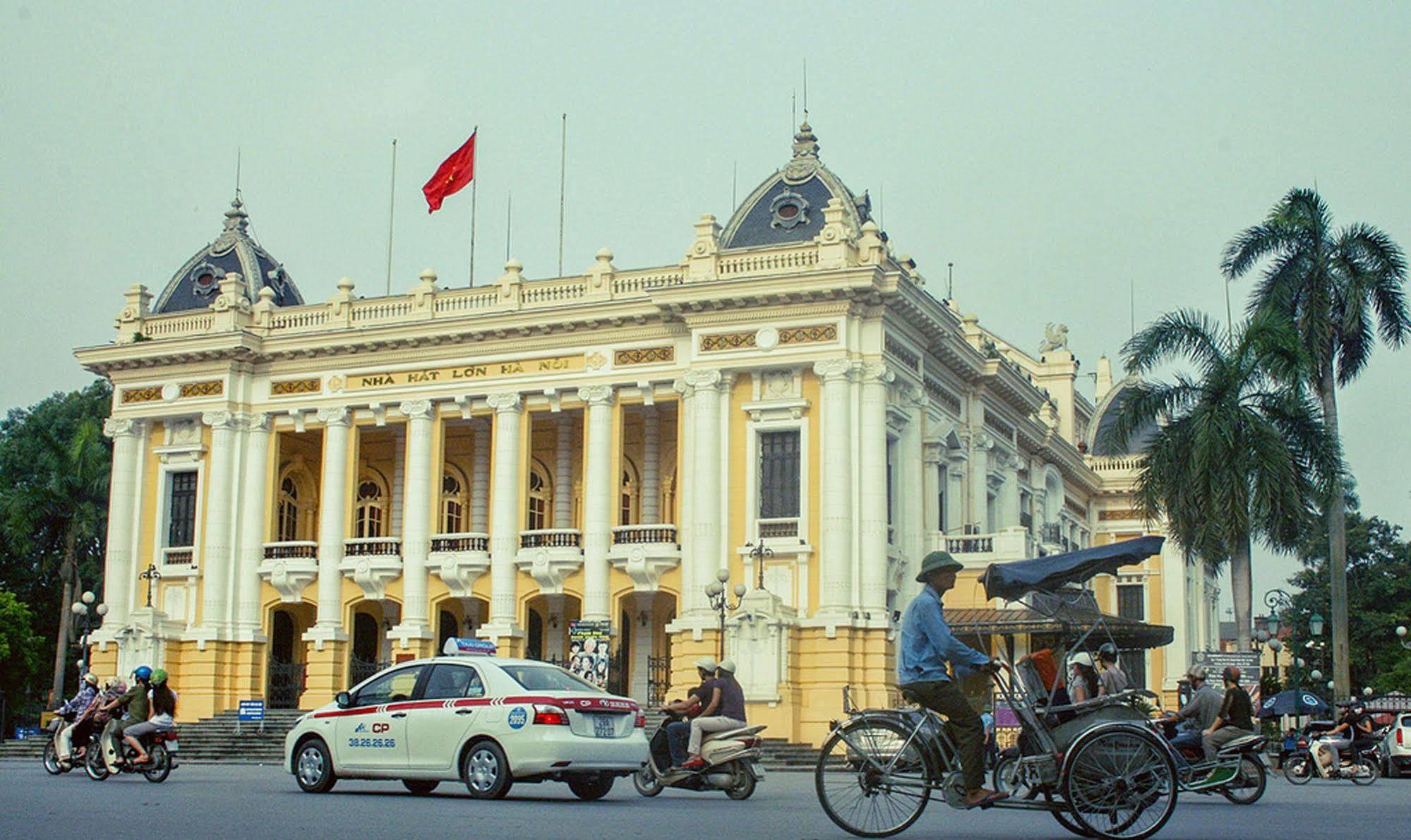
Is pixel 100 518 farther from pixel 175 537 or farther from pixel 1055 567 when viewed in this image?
pixel 1055 567

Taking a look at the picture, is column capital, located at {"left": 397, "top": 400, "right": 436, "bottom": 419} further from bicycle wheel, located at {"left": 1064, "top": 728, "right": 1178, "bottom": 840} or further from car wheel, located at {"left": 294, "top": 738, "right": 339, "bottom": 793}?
bicycle wheel, located at {"left": 1064, "top": 728, "right": 1178, "bottom": 840}

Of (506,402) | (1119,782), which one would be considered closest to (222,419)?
(506,402)

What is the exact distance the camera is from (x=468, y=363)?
131 feet

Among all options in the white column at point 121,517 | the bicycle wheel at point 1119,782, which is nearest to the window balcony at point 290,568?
the white column at point 121,517

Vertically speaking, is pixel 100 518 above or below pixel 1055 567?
above

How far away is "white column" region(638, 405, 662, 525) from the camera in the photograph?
41.2m

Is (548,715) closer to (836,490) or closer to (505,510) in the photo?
(836,490)

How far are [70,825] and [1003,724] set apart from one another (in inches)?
816

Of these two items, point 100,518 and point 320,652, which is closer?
point 320,652

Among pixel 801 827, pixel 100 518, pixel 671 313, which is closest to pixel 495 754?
pixel 801 827

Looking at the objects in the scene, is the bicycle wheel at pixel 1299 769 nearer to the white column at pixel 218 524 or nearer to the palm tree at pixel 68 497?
the white column at pixel 218 524

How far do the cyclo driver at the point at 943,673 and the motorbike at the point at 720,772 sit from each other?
6.22 meters

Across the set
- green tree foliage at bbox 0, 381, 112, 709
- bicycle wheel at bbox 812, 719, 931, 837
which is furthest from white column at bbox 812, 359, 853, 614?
green tree foliage at bbox 0, 381, 112, 709

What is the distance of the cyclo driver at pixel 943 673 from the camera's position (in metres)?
10.8
